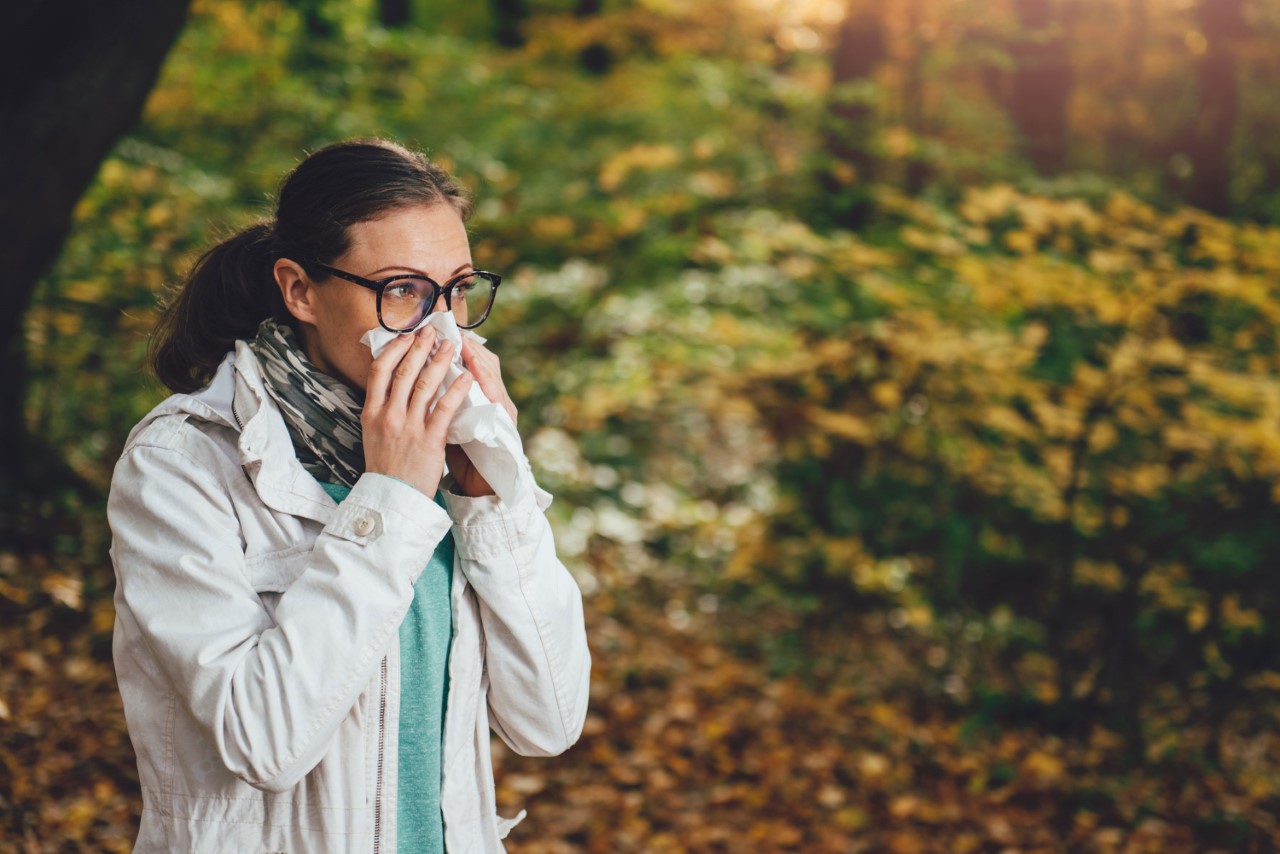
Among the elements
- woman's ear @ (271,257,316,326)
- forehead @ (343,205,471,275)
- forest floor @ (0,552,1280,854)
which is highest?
forehead @ (343,205,471,275)

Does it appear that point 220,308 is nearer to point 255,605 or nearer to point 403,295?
point 403,295

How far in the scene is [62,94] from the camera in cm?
312

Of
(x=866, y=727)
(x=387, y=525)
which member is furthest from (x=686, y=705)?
(x=387, y=525)

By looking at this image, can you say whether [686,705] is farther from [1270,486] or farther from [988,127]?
[988,127]

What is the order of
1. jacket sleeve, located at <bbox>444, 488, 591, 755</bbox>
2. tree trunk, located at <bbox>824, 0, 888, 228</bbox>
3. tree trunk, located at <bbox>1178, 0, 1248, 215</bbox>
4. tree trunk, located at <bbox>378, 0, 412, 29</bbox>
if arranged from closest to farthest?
1. jacket sleeve, located at <bbox>444, 488, 591, 755</bbox>
2. tree trunk, located at <bbox>824, 0, 888, 228</bbox>
3. tree trunk, located at <bbox>1178, 0, 1248, 215</bbox>
4. tree trunk, located at <bbox>378, 0, 412, 29</bbox>

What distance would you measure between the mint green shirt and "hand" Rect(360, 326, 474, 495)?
0.19 m

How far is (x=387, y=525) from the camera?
4.67 ft

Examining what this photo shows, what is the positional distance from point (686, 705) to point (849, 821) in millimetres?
1069

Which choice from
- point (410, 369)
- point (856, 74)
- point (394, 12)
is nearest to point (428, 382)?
point (410, 369)

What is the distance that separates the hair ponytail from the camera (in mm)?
1771

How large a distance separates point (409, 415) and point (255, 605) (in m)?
0.34

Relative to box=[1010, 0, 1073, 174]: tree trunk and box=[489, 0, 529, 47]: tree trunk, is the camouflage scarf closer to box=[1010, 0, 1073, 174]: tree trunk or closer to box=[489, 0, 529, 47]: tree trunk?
box=[1010, 0, 1073, 174]: tree trunk

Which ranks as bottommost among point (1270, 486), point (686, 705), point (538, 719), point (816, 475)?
point (686, 705)

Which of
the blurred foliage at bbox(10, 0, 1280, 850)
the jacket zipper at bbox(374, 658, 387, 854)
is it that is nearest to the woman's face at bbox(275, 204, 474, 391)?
the jacket zipper at bbox(374, 658, 387, 854)
